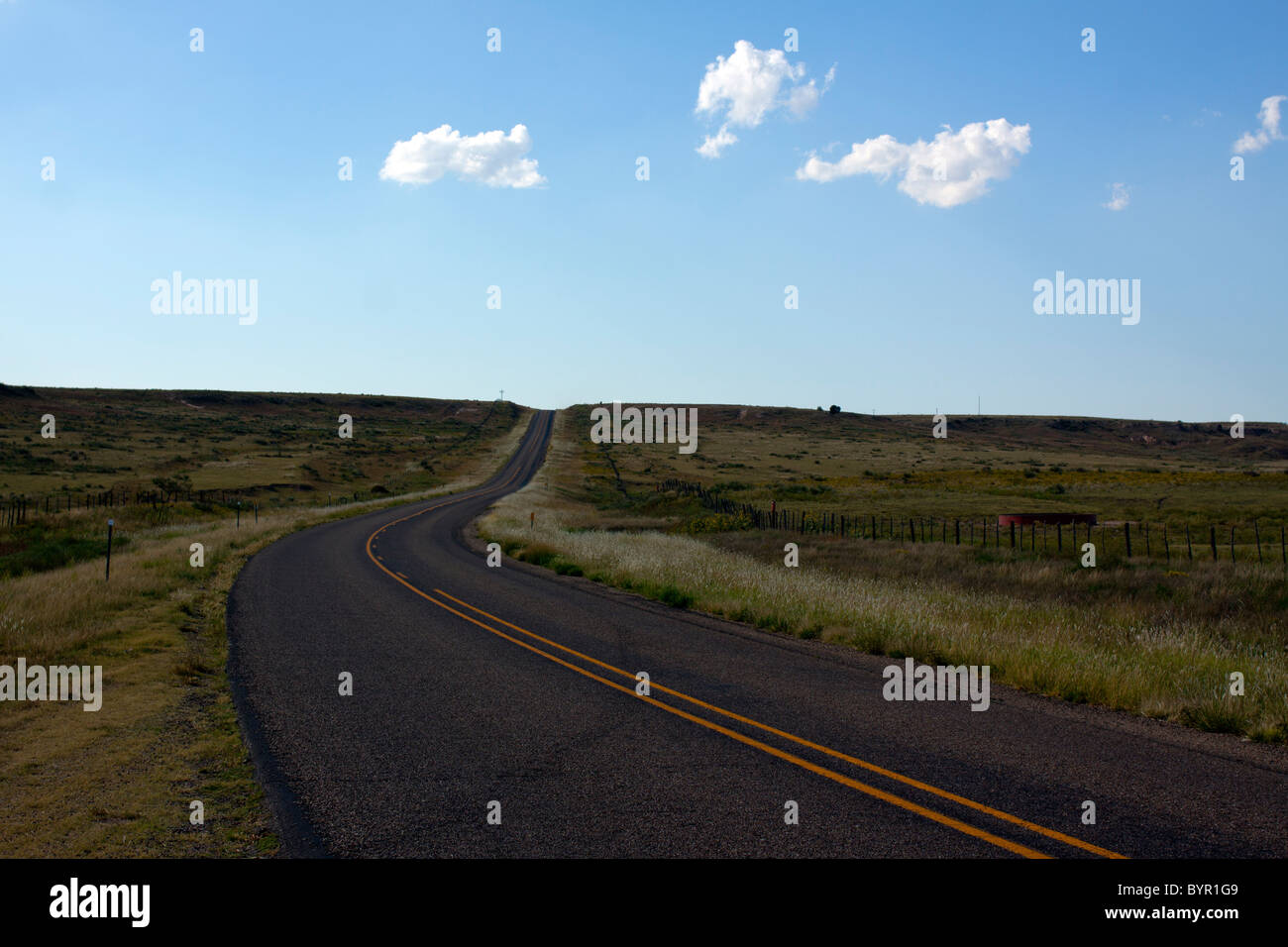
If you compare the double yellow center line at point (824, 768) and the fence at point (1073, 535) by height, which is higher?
the double yellow center line at point (824, 768)

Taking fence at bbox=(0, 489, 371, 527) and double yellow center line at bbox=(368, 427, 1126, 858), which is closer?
double yellow center line at bbox=(368, 427, 1126, 858)

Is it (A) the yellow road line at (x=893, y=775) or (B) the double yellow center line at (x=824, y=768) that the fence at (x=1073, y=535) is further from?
(B) the double yellow center line at (x=824, y=768)

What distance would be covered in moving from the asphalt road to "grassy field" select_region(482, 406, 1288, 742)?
3.41 ft

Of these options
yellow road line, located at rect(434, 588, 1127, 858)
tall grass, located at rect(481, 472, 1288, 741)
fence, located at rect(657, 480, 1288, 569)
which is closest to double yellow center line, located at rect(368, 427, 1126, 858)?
yellow road line, located at rect(434, 588, 1127, 858)

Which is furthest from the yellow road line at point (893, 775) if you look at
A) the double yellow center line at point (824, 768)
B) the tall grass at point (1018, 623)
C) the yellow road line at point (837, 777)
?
the tall grass at point (1018, 623)

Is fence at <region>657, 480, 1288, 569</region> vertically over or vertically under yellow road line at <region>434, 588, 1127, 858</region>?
under

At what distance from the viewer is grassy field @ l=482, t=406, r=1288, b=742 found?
10.4 m

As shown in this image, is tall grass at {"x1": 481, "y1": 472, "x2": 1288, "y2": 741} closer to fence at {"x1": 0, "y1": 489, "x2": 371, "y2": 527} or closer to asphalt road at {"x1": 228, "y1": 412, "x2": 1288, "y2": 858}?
asphalt road at {"x1": 228, "y1": 412, "x2": 1288, "y2": 858}

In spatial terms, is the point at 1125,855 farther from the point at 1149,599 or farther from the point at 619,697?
the point at 1149,599

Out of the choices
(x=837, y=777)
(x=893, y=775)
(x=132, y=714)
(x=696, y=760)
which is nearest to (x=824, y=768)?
(x=837, y=777)

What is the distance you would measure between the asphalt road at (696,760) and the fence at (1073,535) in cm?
1812

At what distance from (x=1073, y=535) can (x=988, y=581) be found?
10257mm

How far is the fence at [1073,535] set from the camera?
27719 mm
